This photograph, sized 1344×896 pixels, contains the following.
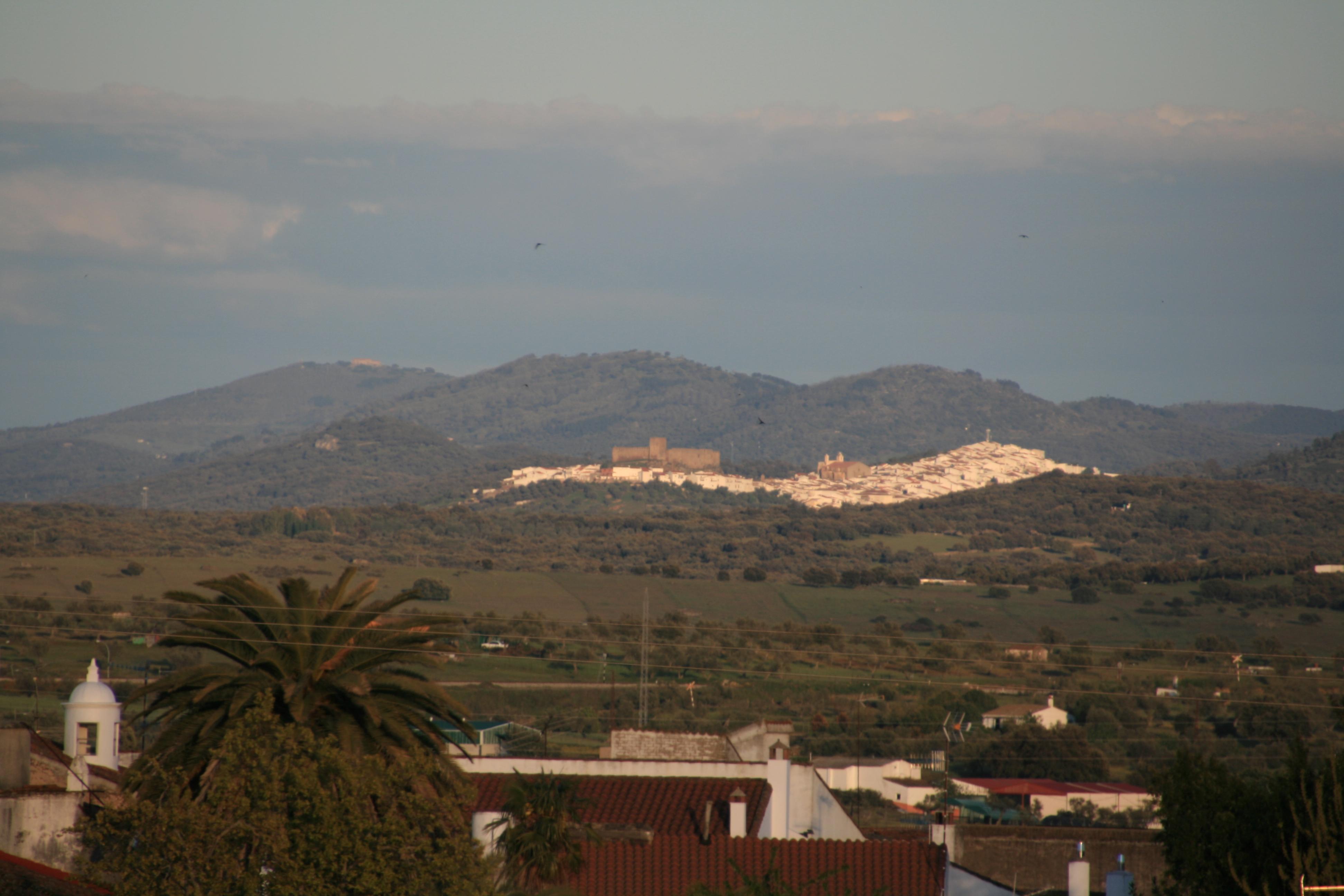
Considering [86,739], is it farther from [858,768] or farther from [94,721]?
[858,768]

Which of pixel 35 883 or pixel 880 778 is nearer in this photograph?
pixel 35 883

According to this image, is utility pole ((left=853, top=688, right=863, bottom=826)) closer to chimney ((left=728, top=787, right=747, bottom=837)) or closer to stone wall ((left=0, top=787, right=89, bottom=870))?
chimney ((left=728, top=787, right=747, bottom=837))

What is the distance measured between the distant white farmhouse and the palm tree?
52.5 meters

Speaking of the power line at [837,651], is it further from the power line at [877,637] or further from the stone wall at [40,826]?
the stone wall at [40,826]

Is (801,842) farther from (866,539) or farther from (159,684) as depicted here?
(866,539)

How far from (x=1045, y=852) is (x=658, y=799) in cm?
762

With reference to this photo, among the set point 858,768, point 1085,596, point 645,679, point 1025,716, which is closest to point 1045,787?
point 858,768

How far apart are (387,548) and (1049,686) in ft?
294

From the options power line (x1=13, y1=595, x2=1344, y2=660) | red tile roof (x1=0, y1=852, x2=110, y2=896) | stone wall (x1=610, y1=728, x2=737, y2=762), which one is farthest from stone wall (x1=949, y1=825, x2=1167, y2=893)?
power line (x1=13, y1=595, x2=1344, y2=660)

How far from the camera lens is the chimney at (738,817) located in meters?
23.6

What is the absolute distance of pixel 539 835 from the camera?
20.7 metres

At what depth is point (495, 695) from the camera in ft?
232

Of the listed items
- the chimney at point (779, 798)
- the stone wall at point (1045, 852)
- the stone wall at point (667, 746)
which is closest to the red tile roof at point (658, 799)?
the chimney at point (779, 798)

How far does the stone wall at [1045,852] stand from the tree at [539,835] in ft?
28.1
